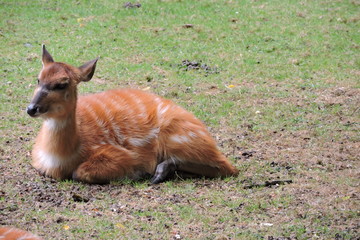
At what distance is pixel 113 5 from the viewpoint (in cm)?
1240

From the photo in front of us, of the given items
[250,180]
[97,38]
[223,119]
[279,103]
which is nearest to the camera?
[250,180]

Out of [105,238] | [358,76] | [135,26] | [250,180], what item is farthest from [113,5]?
[105,238]

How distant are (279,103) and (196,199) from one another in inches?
129

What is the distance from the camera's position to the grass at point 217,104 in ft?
15.8

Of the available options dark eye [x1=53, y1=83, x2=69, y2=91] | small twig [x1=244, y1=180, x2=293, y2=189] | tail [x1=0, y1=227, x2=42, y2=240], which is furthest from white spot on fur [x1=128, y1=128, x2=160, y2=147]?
tail [x1=0, y1=227, x2=42, y2=240]

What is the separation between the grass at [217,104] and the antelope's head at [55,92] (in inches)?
25.4

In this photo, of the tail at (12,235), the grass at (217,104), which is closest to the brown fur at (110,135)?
the grass at (217,104)

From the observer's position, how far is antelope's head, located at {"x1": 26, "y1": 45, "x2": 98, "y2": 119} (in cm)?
538

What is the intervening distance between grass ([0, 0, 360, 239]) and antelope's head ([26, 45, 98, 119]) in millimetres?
646

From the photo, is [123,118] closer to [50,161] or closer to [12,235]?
[50,161]

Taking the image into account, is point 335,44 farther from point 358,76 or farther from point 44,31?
point 44,31

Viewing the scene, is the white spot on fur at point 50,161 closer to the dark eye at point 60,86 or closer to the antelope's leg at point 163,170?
the dark eye at point 60,86

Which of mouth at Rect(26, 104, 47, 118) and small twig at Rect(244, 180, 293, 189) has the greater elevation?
mouth at Rect(26, 104, 47, 118)

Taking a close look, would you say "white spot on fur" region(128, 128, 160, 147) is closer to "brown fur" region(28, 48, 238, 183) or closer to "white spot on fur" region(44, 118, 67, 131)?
"brown fur" region(28, 48, 238, 183)
